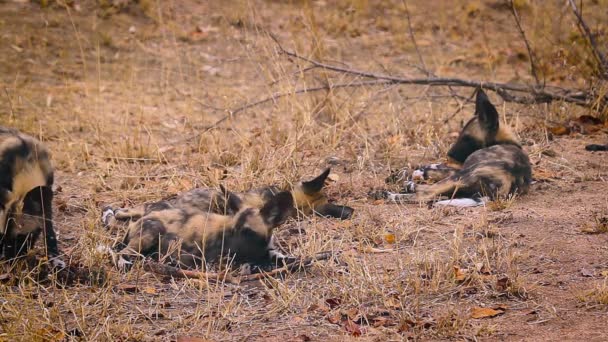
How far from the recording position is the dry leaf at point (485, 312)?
3.57 m

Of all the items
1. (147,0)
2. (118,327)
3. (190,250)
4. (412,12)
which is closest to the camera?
(118,327)

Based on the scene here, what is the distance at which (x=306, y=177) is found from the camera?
5.46 m

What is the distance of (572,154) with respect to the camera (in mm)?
6074

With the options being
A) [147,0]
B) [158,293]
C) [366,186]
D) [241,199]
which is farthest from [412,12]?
[158,293]

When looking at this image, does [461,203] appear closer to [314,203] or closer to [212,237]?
[314,203]

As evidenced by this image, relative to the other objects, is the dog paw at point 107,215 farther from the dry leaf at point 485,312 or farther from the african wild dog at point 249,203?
the dry leaf at point 485,312

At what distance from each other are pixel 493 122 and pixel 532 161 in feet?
1.27

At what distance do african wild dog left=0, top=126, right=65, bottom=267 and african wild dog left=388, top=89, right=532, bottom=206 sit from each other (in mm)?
2005

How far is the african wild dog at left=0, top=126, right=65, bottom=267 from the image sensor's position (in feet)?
12.8

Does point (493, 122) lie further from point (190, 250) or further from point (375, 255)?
point (190, 250)

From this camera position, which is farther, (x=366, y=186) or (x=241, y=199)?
(x=366, y=186)

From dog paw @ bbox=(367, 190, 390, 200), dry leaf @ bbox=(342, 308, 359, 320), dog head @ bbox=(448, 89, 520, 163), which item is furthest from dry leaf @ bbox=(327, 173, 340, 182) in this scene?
dry leaf @ bbox=(342, 308, 359, 320)

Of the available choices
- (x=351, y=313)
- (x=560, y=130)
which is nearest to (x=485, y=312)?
(x=351, y=313)

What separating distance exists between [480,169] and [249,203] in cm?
145
